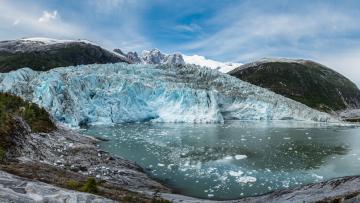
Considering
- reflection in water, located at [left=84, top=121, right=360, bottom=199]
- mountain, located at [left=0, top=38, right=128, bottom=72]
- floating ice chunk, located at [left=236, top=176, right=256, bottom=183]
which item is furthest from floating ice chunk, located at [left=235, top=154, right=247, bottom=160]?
mountain, located at [left=0, top=38, right=128, bottom=72]

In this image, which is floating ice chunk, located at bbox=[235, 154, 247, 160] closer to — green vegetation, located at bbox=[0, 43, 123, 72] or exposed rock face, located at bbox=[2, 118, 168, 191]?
exposed rock face, located at bbox=[2, 118, 168, 191]

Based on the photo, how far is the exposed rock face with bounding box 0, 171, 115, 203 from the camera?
8.41 meters

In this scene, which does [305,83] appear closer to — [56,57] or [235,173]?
[56,57]

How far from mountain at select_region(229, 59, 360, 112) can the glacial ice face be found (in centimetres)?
6161

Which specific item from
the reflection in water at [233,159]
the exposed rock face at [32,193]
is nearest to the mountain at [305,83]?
the reflection in water at [233,159]

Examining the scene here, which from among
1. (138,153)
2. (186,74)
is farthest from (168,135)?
(186,74)

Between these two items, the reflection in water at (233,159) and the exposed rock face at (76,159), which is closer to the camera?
the exposed rock face at (76,159)

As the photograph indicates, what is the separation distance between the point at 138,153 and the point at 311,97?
A: 355 ft

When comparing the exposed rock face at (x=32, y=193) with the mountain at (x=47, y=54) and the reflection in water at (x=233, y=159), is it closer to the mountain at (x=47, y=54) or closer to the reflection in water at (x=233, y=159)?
the reflection in water at (x=233, y=159)

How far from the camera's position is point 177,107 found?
55688 millimetres

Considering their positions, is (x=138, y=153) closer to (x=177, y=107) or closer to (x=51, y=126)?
(x=51, y=126)

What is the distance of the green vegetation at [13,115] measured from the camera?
1567 centimetres

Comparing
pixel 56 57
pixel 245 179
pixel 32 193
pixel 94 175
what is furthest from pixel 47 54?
pixel 32 193

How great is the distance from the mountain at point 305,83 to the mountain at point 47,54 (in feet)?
194
